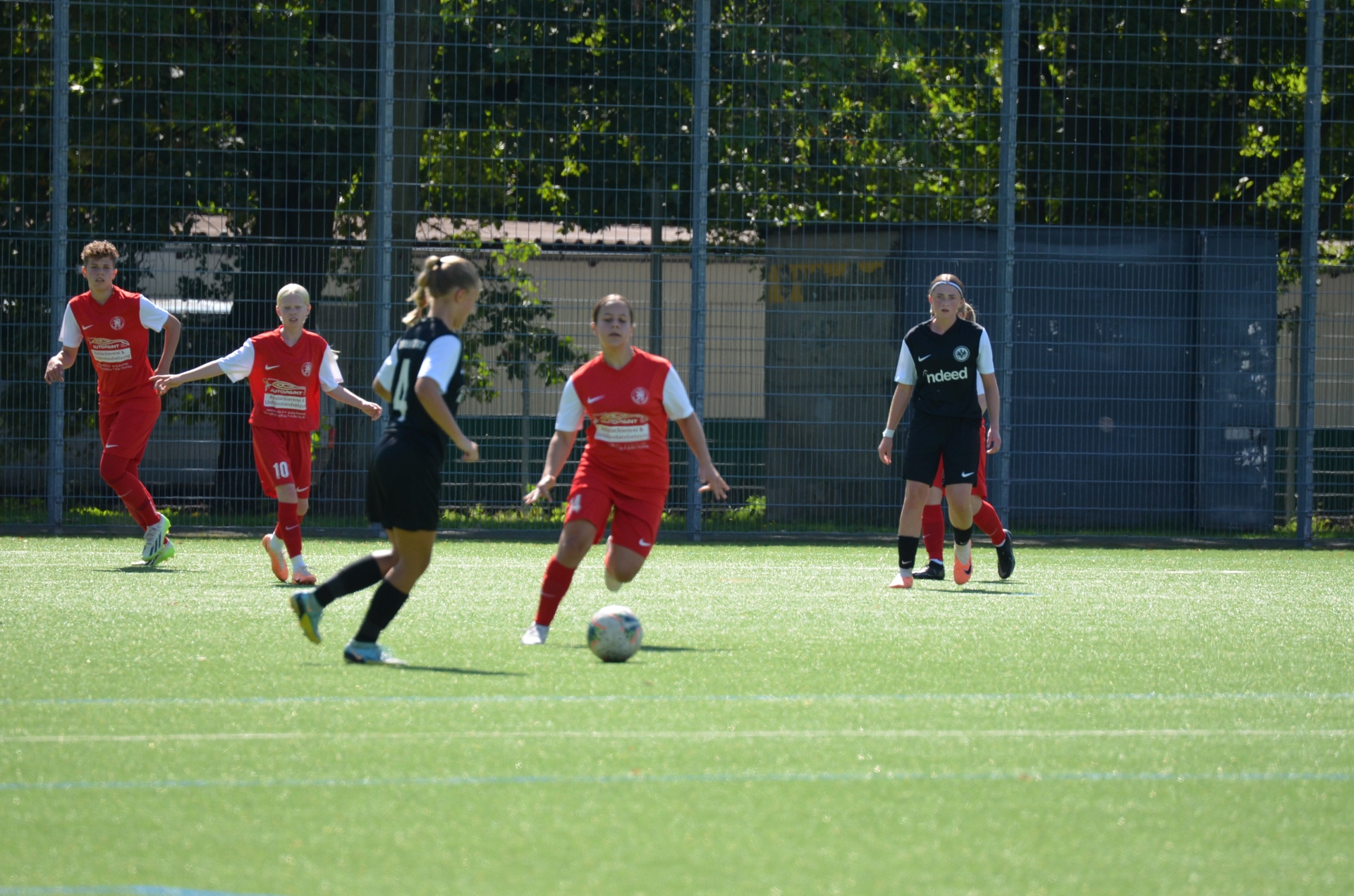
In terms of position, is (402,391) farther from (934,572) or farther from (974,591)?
(934,572)

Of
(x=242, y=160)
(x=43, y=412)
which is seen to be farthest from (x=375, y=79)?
(x=43, y=412)

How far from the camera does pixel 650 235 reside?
1452 centimetres

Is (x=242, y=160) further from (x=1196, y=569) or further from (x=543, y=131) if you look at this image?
(x=1196, y=569)

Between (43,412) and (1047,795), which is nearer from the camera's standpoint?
(1047,795)

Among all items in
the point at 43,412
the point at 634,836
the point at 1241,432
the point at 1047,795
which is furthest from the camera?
the point at 1241,432

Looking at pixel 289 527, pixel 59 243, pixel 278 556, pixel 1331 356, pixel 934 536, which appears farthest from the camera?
pixel 1331 356

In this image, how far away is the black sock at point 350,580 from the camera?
6.23 metres

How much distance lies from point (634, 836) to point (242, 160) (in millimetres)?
11641

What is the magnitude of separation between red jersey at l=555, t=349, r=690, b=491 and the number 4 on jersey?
1055mm

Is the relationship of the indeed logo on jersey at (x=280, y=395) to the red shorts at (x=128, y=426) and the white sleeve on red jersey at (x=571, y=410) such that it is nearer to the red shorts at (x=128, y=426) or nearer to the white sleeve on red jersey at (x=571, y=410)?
the red shorts at (x=128, y=426)

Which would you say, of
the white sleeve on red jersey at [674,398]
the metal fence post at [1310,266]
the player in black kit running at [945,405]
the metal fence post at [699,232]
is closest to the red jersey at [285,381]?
the white sleeve on red jersey at [674,398]

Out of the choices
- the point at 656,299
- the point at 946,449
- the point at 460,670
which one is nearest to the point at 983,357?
the point at 946,449

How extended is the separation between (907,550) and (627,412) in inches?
130

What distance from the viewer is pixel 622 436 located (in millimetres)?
7090
